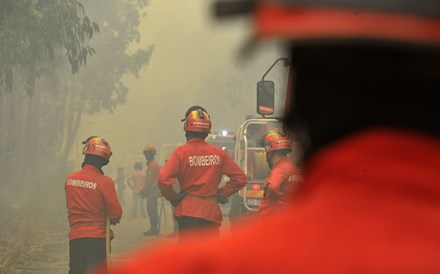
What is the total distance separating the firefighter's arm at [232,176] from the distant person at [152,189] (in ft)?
40.3

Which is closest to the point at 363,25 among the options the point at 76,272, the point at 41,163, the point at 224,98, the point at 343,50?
the point at 343,50

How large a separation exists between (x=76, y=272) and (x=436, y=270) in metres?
10.2

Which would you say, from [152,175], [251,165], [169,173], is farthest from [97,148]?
[152,175]

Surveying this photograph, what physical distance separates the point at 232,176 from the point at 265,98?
0.88 meters

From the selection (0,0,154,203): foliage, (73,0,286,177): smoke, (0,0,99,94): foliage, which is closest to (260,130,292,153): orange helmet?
(0,0,99,94): foliage

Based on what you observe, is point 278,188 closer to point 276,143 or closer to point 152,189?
point 276,143

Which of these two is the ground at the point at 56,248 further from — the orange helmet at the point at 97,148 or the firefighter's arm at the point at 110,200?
the orange helmet at the point at 97,148

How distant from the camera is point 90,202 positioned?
415 inches

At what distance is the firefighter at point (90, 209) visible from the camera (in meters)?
10.5

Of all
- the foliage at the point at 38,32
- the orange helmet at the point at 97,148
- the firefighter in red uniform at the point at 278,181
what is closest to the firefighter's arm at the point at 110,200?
the orange helmet at the point at 97,148

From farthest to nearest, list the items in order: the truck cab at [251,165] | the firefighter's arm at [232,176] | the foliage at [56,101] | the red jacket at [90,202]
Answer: the foliage at [56,101] → the truck cab at [251,165] → the firefighter's arm at [232,176] → the red jacket at [90,202]

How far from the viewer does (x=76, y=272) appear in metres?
11.1

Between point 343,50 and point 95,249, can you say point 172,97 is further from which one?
point 343,50

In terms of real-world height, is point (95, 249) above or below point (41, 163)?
above
